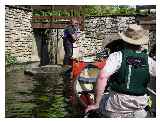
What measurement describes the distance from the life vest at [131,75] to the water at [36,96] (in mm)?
2662

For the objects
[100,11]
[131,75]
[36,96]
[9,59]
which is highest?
[100,11]

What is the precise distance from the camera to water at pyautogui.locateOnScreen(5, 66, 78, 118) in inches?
352

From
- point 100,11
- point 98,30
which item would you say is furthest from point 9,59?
point 100,11

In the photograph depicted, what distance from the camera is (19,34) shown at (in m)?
11.9

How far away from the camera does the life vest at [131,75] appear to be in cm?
601

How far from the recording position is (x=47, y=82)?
11531 millimetres

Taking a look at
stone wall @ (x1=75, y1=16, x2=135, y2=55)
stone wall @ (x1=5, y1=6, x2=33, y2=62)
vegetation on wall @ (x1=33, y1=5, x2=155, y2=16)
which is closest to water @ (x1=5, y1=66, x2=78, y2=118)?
stone wall @ (x1=5, y1=6, x2=33, y2=62)

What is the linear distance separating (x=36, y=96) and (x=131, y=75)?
4.22 metres

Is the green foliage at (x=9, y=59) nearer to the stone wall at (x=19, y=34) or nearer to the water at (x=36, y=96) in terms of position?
the stone wall at (x=19, y=34)

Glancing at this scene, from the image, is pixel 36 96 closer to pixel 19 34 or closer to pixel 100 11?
pixel 100 11

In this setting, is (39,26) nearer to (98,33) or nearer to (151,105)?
(98,33)
